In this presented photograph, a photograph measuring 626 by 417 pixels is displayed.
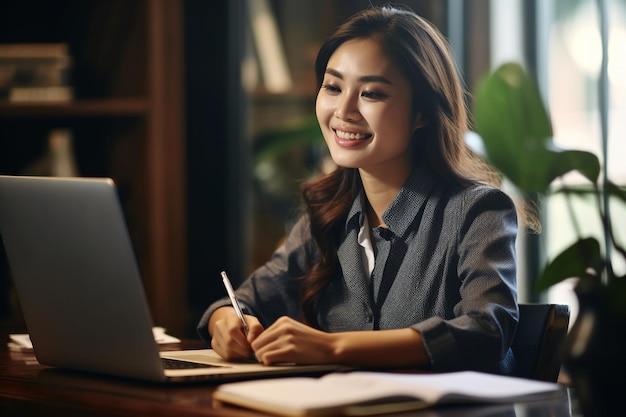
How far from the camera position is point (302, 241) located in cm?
182

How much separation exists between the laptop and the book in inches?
5.5

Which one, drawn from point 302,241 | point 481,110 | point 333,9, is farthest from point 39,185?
point 333,9

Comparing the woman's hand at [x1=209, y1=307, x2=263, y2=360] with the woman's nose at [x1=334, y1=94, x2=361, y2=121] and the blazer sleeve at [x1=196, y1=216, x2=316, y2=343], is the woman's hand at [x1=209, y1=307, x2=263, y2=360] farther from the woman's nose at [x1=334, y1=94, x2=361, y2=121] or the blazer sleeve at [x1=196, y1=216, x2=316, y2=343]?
the woman's nose at [x1=334, y1=94, x2=361, y2=121]

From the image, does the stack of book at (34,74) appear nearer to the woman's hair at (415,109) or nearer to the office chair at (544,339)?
the woman's hair at (415,109)

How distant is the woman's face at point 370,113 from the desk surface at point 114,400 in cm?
56

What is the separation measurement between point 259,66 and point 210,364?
2.04m

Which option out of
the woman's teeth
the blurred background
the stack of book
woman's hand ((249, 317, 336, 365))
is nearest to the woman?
the woman's teeth

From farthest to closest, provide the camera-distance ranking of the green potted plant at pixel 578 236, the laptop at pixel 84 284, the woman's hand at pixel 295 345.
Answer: the woman's hand at pixel 295 345, the laptop at pixel 84 284, the green potted plant at pixel 578 236

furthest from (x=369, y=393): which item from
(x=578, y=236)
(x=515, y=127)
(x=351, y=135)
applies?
(x=515, y=127)

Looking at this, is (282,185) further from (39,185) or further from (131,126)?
(39,185)

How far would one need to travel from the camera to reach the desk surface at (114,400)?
1053mm

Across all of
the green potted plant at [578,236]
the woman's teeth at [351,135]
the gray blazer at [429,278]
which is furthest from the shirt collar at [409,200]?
the green potted plant at [578,236]

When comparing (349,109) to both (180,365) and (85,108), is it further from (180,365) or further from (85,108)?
(85,108)

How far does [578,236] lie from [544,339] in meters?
0.31
